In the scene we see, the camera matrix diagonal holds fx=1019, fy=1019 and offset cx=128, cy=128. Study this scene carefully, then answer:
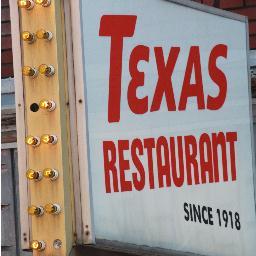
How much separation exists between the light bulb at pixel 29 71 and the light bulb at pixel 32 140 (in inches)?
12.6

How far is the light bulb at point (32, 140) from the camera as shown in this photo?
511 cm

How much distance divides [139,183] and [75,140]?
561 millimetres

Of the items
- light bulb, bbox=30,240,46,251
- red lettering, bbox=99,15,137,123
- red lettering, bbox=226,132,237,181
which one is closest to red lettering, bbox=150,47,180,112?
red lettering, bbox=99,15,137,123

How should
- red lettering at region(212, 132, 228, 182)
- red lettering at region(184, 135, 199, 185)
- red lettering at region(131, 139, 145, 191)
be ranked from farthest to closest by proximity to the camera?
1. red lettering at region(212, 132, 228, 182)
2. red lettering at region(184, 135, 199, 185)
3. red lettering at region(131, 139, 145, 191)

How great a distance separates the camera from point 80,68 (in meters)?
5.19

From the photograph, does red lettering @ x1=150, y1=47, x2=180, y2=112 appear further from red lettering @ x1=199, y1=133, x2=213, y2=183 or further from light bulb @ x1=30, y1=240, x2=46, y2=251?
light bulb @ x1=30, y1=240, x2=46, y2=251

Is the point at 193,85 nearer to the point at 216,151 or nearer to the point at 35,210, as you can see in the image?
the point at 216,151

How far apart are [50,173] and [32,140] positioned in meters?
0.19

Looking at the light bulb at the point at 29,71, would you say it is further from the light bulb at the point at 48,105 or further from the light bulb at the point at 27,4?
the light bulb at the point at 27,4

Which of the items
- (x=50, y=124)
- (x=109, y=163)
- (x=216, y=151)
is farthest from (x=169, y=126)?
(x=50, y=124)

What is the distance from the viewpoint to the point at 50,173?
507cm

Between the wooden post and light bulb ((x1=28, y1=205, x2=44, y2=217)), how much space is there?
0.02 meters

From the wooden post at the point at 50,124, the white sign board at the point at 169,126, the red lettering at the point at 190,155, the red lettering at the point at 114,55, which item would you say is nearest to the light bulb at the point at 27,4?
the wooden post at the point at 50,124

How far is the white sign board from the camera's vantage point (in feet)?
17.5
